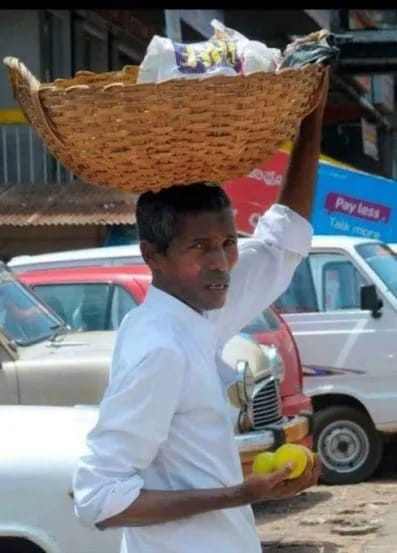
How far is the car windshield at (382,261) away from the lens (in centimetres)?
1108

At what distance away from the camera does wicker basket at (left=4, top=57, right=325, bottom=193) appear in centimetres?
288

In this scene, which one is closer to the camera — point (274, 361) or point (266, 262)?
point (266, 262)

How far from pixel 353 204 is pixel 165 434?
1059 cm

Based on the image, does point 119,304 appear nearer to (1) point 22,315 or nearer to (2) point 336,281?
(1) point 22,315

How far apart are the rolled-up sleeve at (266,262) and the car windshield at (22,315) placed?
460 centimetres

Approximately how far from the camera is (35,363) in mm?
7473

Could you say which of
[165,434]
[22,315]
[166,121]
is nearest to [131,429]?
[165,434]

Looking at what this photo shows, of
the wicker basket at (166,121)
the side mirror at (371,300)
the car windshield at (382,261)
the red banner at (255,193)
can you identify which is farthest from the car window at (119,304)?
the wicker basket at (166,121)

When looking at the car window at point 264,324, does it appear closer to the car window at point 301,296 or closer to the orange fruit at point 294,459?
the car window at point 301,296

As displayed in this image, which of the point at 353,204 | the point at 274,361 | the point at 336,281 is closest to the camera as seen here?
the point at 274,361

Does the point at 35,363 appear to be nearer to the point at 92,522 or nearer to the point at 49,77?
the point at 92,522

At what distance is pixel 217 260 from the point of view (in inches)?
118

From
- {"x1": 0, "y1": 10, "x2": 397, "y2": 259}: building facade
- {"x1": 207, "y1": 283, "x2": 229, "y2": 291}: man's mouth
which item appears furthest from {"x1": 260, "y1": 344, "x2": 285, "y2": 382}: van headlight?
{"x1": 207, "y1": 283, "x2": 229, "y2": 291}: man's mouth

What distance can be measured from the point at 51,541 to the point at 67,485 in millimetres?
233
